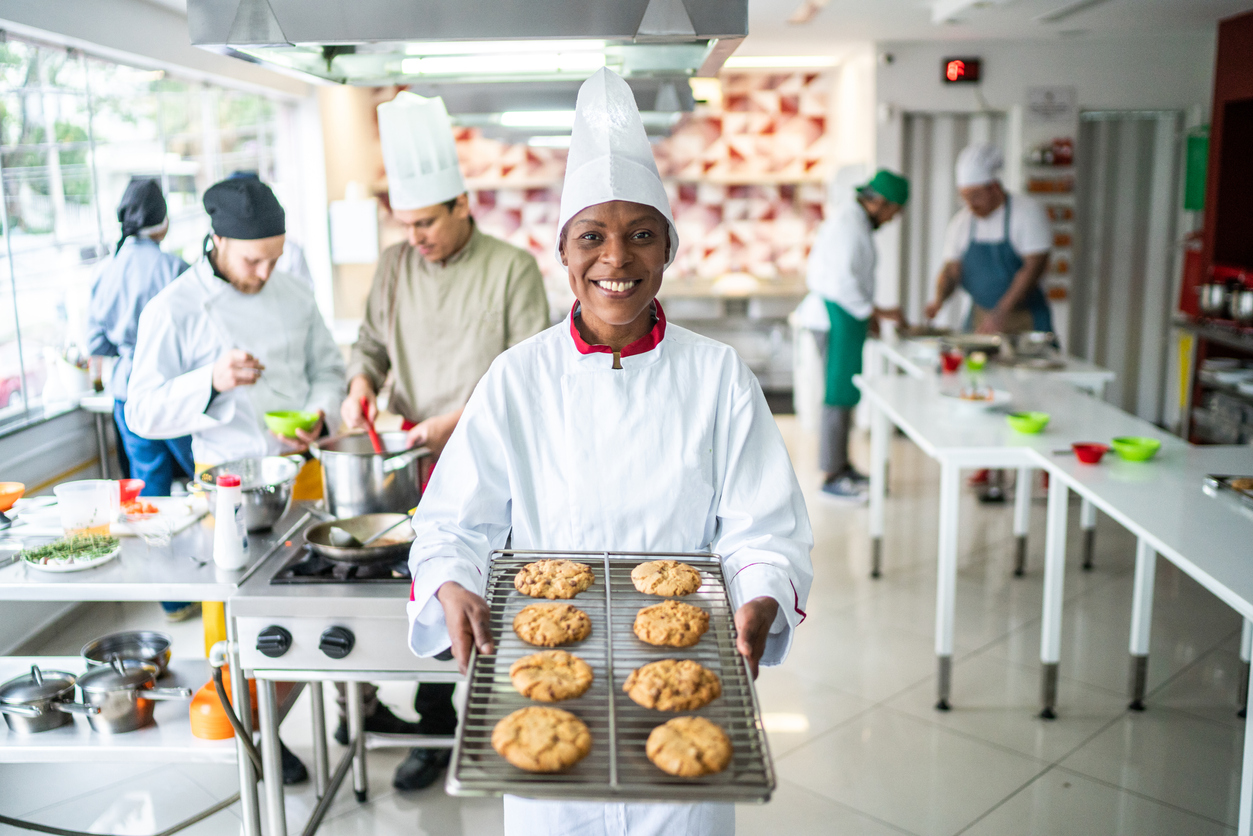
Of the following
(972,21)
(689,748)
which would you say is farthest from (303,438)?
(972,21)

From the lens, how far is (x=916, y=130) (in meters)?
6.64

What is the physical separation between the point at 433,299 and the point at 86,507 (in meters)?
1.03

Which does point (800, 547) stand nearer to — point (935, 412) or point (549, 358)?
point (549, 358)

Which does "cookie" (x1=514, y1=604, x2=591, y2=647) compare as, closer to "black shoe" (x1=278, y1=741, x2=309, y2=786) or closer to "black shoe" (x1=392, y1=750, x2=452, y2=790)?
"black shoe" (x1=392, y1=750, x2=452, y2=790)

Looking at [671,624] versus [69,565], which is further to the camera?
[69,565]

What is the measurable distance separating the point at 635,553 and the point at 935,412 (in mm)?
2575

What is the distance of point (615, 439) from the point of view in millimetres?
1516

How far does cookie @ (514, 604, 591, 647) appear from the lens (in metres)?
1.39

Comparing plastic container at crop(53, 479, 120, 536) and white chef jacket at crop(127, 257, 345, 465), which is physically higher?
white chef jacket at crop(127, 257, 345, 465)

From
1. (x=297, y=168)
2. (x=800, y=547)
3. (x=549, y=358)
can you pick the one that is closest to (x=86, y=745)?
(x=549, y=358)

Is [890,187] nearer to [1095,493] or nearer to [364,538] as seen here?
[1095,493]

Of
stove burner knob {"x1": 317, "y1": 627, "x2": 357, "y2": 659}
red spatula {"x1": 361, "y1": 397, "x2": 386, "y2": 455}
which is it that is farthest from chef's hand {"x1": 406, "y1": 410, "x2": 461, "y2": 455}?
stove burner knob {"x1": 317, "y1": 627, "x2": 357, "y2": 659}

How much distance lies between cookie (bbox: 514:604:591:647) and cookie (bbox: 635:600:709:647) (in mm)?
85

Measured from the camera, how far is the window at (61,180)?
3.78 metres
